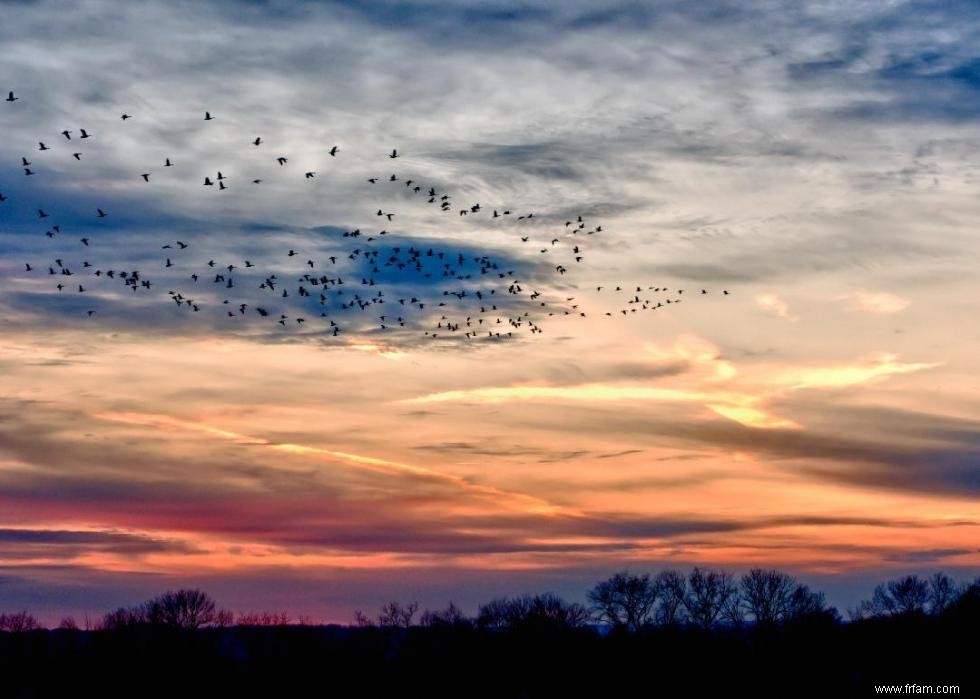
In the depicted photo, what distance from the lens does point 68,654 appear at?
154625 mm

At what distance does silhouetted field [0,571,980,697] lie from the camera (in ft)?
449

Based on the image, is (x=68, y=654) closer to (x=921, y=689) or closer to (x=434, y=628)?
(x=434, y=628)

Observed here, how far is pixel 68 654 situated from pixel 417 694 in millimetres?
44189

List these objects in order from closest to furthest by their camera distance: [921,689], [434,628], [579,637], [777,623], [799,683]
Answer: [921,689] < [799,683] < [579,637] < [434,628] < [777,623]

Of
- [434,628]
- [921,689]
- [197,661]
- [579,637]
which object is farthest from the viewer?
[434,628]

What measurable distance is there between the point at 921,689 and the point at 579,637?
147ft

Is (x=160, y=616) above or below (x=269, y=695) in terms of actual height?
above

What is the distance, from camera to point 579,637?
157750 mm

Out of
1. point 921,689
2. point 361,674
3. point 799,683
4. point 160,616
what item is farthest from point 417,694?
point 160,616

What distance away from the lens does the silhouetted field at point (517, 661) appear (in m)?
137

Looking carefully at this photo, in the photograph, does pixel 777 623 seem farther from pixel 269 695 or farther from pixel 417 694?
pixel 269 695

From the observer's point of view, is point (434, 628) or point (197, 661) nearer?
point (197, 661)

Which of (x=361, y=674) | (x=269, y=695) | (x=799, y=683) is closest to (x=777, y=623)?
(x=799, y=683)

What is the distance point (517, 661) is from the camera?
495 ft
